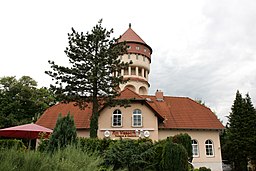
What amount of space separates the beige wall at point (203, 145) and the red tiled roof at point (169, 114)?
64 centimetres

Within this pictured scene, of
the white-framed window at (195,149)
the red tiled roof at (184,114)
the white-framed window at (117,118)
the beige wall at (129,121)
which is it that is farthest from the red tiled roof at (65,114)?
the white-framed window at (195,149)

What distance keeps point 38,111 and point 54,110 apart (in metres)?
9.03

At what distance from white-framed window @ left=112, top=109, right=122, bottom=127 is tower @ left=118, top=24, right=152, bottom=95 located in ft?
29.2

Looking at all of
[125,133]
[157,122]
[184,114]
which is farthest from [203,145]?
[125,133]

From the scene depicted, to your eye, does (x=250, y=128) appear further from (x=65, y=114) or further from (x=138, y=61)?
(x=65, y=114)

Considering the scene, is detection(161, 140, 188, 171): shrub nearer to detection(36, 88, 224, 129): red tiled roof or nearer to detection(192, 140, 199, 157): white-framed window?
detection(36, 88, 224, 129): red tiled roof

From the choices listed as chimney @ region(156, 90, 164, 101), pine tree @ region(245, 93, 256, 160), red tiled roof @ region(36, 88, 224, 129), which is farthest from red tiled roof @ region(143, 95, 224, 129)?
pine tree @ region(245, 93, 256, 160)

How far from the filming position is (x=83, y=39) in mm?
20188

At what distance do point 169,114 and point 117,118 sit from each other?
20.1 feet

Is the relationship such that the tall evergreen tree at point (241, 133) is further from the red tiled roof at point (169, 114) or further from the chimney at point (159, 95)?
the chimney at point (159, 95)

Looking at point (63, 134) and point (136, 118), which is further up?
point (136, 118)

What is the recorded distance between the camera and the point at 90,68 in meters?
19.8

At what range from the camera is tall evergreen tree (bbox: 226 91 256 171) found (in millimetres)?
27130

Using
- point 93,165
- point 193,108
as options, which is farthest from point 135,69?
point 93,165
